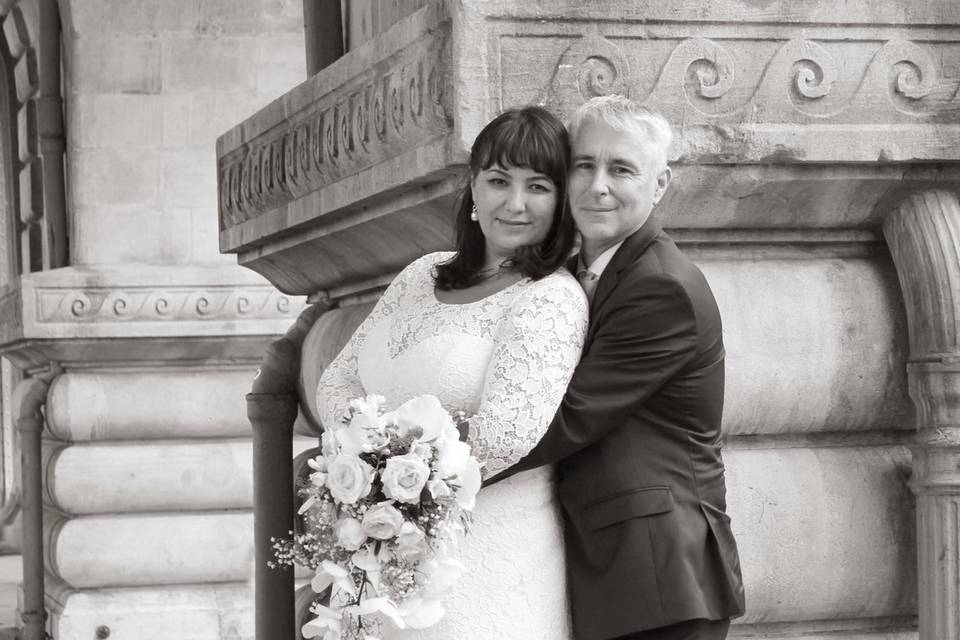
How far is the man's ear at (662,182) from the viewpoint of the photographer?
2717 millimetres

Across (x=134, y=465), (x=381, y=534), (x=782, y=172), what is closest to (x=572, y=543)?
(x=381, y=534)

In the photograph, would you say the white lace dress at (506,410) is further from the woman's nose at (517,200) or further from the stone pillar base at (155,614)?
the stone pillar base at (155,614)

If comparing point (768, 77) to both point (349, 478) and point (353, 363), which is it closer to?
point (353, 363)

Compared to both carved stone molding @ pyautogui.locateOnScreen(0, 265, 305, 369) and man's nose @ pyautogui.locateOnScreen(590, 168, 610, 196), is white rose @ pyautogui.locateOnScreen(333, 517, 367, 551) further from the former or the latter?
carved stone molding @ pyautogui.locateOnScreen(0, 265, 305, 369)

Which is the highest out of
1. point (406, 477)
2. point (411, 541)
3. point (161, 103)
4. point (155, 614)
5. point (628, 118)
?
point (161, 103)

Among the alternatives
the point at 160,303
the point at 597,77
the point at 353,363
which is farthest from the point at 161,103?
the point at 597,77

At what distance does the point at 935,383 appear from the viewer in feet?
9.82

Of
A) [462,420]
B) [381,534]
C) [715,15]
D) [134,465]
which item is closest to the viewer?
[381,534]

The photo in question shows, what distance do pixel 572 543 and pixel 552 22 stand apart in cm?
88

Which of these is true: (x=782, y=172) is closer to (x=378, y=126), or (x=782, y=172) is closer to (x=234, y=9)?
(x=378, y=126)

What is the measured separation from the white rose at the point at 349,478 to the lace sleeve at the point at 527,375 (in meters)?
0.21

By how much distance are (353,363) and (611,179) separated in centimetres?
66

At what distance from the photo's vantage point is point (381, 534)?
246cm

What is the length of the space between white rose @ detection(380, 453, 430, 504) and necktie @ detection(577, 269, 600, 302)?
471 millimetres
